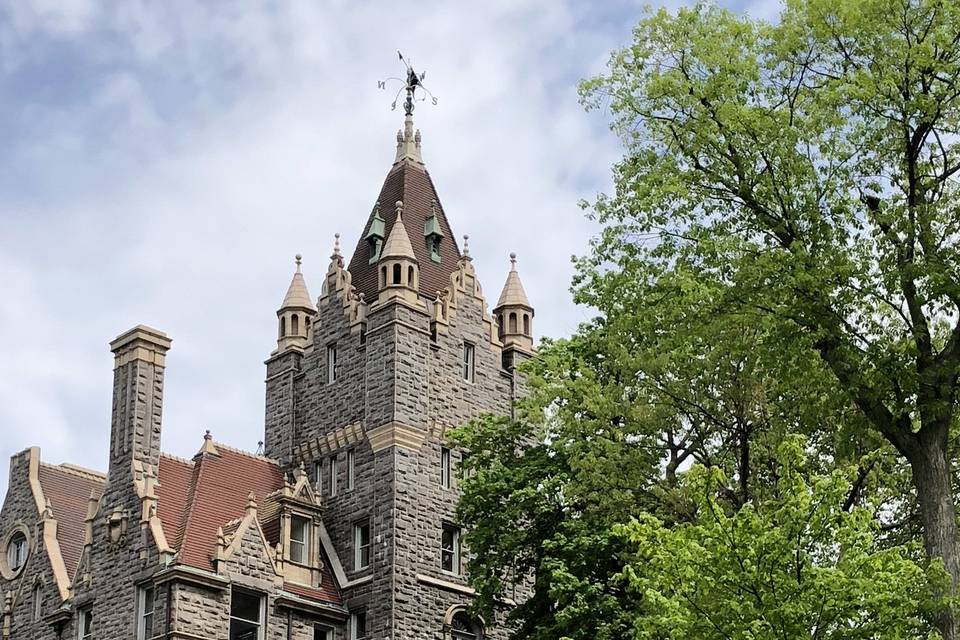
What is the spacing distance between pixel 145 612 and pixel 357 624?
6.08 metres

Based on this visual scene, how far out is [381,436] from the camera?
44.4 metres

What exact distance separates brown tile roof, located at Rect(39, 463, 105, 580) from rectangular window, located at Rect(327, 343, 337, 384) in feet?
25.4

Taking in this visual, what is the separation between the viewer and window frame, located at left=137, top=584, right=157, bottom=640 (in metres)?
40.3

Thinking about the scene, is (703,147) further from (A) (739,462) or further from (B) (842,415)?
(A) (739,462)

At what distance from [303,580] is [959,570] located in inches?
921

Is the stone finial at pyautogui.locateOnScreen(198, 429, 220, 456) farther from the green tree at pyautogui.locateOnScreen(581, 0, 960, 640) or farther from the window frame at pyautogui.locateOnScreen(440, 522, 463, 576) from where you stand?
the green tree at pyautogui.locateOnScreen(581, 0, 960, 640)

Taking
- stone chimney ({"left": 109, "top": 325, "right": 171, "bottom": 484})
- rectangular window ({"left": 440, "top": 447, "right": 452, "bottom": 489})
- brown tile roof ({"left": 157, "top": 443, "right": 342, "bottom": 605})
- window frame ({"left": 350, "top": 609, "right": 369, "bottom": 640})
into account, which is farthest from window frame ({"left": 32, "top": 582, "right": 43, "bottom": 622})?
rectangular window ({"left": 440, "top": 447, "right": 452, "bottom": 489})

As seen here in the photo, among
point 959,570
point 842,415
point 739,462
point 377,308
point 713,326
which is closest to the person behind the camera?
point 959,570

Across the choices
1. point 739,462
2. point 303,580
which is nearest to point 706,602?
point 739,462

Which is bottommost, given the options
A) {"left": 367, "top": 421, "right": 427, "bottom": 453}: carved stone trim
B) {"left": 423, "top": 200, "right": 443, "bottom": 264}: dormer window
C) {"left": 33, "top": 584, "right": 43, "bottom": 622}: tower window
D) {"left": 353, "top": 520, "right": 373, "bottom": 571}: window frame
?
{"left": 33, "top": 584, "right": 43, "bottom": 622}: tower window

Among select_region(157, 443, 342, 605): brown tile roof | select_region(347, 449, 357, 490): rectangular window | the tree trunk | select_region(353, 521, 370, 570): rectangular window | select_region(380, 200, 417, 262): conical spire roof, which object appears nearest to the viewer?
the tree trunk

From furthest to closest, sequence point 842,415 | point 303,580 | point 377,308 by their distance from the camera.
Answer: point 377,308 < point 303,580 < point 842,415

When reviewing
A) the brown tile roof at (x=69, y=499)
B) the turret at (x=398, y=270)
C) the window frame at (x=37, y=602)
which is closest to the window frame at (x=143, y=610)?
the brown tile roof at (x=69, y=499)

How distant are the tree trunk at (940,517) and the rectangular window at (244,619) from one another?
22.0m
